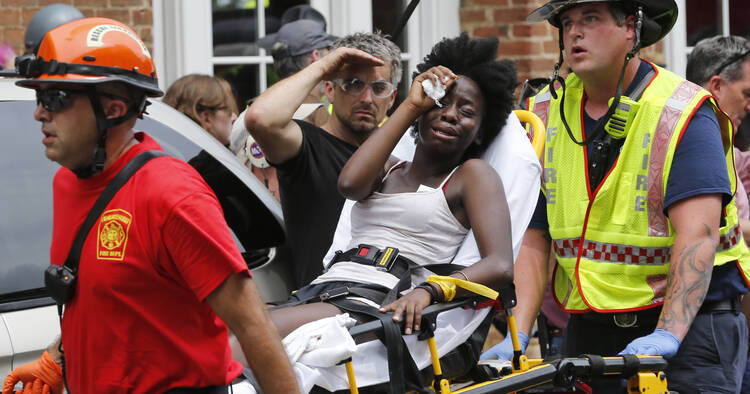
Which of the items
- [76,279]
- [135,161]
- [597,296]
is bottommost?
[597,296]

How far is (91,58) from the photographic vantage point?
2.44 m

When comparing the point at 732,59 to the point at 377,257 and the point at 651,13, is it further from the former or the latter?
the point at 377,257

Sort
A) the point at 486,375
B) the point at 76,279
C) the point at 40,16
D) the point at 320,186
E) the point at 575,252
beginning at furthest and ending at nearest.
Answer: the point at 40,16, the point at 320,186, the point at 575,252, the point at 486,375, the point at 76,279

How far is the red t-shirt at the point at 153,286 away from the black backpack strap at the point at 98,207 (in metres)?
0.02

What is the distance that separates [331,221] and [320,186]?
0.46 ft

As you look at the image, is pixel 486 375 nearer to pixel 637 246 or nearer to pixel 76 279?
pixel 637 246

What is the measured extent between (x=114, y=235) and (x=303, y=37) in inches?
138

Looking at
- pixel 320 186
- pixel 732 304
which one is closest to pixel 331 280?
pixel 320 186

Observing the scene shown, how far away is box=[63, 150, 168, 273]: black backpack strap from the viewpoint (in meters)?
2.35

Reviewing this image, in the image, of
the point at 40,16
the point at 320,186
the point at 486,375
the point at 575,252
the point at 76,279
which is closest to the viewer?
the point at 76,279

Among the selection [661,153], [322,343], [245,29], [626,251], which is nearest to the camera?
[322,343]

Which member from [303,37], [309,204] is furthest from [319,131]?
[303,37]

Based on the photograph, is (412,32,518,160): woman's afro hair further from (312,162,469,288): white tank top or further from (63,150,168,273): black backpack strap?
(63,150,168,273): black backpack strap

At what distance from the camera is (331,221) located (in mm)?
3955
